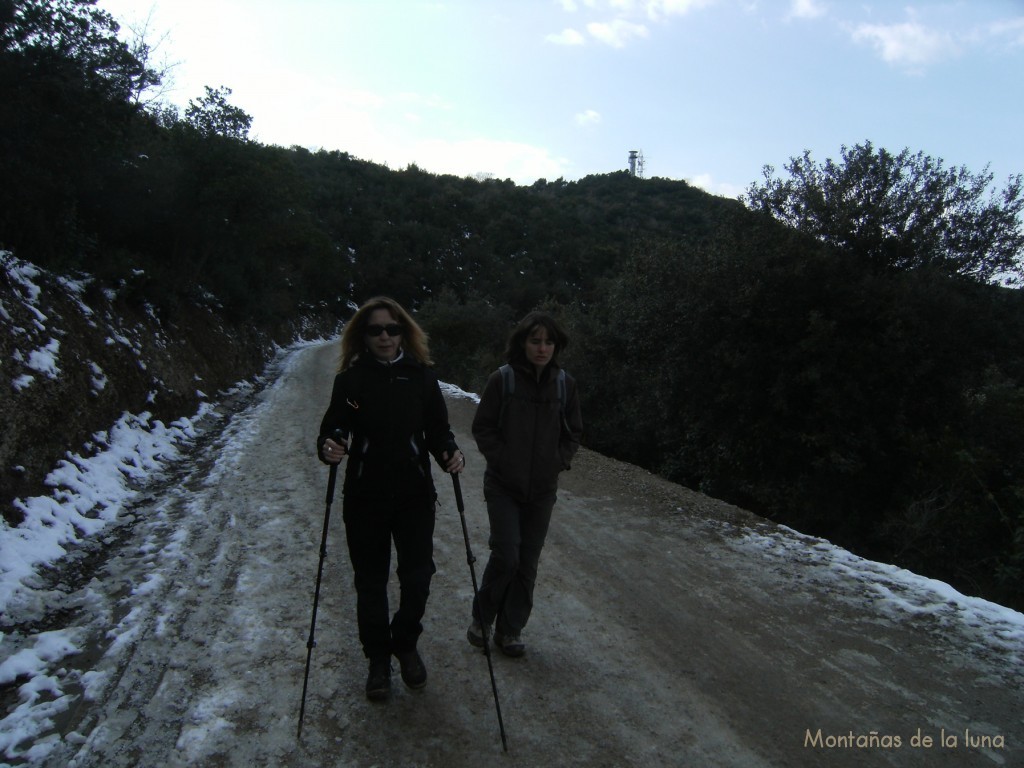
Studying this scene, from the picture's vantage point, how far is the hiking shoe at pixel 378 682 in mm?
3174

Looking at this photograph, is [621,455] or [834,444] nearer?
[834,444]

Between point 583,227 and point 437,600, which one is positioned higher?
point 583,227

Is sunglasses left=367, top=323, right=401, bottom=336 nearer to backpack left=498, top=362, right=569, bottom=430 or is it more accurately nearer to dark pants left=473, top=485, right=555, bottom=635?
backpack left=498, top=362, right=569, bottom=430

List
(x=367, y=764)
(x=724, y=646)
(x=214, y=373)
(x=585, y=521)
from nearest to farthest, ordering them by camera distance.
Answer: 1. (x=367, y=764)
2. (x=724, y=646)
3. (x=585, y=521)
4. (x=214, y=373)

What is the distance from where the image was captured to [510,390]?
11.8 ft

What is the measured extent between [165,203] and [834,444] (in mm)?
15147

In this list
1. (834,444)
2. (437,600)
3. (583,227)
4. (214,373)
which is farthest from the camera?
(583,227)

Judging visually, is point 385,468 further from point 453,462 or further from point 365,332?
point 365,332

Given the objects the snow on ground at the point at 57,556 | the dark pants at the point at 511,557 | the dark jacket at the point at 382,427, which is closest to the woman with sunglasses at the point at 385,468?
the dark jacket at the point at 382,427

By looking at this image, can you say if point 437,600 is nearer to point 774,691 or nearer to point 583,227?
point 774,691

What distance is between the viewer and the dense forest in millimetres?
8859

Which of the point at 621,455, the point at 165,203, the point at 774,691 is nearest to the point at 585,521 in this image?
the point at 774,691

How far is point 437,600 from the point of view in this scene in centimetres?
445

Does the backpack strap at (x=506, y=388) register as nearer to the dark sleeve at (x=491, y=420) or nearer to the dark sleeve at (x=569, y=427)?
the dark sleeve at (x=491, y=420)
